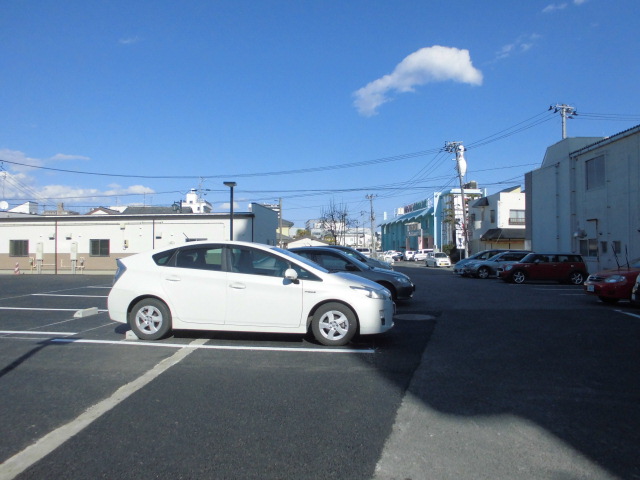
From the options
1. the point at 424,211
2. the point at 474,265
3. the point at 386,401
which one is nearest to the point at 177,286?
the point at 386,401

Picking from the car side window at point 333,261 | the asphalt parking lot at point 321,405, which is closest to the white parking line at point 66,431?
the asphalt parking lot at point 321,405

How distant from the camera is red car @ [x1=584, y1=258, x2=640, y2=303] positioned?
1274cm

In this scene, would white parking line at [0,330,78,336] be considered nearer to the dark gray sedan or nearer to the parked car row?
the dark gray sedan

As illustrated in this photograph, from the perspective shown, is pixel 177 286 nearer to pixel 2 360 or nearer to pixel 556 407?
pixel 2 360

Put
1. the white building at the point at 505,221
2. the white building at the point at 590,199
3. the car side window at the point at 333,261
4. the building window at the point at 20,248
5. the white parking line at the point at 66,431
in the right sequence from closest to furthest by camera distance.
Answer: the white parking line at the point at 66,431, the car side window at the point at 333,261, the white building at the point at 590,199, the building window at the point at 20,248, the white building at the point at 505,221

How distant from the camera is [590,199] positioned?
27.2 meters

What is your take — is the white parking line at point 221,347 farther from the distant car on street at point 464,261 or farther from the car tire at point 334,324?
the distant car on street at point 464,261

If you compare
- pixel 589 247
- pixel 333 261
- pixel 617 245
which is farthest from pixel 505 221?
pixel 333 261

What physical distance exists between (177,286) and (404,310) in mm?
5781

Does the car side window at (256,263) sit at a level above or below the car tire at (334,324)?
above

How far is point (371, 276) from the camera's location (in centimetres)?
1204

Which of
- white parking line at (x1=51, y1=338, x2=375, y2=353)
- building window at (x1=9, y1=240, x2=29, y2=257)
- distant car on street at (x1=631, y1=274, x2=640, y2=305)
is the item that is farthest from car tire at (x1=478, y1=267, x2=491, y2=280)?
building window at (x1=9, y1=240, x2=29, y2=257)

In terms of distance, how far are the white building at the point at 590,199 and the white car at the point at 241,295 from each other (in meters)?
16.7

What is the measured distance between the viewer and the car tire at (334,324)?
7.47m
